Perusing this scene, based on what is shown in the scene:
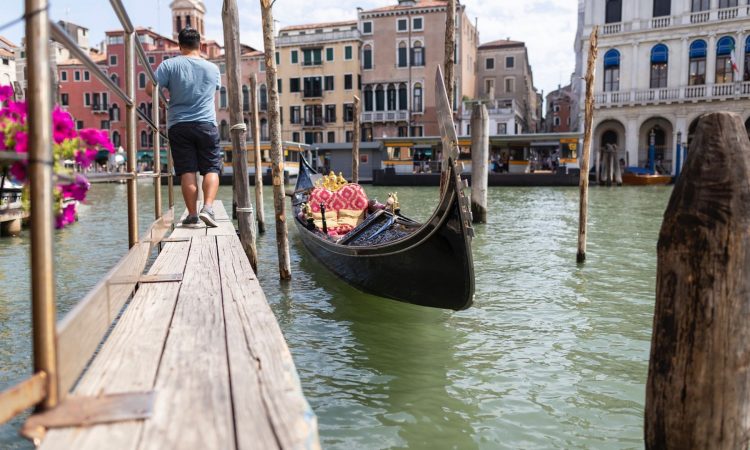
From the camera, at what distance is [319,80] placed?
33.3 metres

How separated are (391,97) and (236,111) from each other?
91.0 feet

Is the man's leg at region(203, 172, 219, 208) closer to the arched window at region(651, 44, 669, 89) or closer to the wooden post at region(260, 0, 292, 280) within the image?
the wooden post at region(260, 0, 292, 280)

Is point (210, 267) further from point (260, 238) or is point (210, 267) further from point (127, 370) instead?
point (260, 238)

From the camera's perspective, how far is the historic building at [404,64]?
31562 mm

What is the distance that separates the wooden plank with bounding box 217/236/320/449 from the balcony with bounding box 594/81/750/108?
83.4 ft

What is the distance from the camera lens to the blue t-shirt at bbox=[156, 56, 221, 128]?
3.79 meters

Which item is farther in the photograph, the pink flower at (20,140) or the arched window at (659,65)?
the arched window at (659,65)

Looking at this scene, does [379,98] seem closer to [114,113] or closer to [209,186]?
[114,113]

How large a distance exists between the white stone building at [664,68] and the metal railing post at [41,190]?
25.6 m

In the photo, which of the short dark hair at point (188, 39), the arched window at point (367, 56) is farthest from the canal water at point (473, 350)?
the arched window at point (367, 56)

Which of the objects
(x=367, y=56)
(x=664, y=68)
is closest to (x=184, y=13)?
(x=367, y=56)

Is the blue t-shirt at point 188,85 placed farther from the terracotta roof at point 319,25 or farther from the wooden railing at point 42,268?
the terracotta roof at point 319,25

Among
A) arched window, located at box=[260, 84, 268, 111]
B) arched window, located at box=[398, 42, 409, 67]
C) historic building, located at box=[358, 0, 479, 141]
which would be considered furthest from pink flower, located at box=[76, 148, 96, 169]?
arched window, located at box=[260, 84, 268, 111]

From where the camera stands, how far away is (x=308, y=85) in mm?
33562
